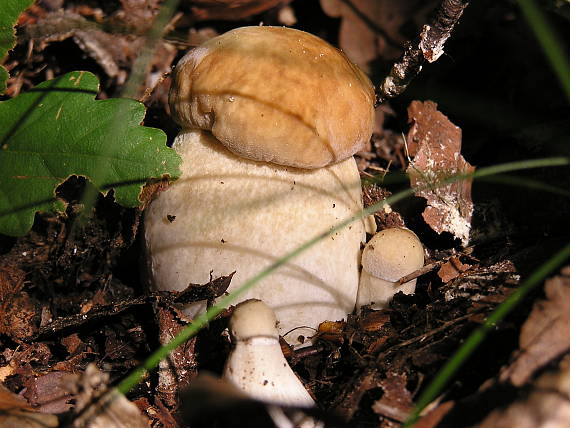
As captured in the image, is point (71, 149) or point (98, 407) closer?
point (98, 407)

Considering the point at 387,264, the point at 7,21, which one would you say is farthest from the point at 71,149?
the point at 387,264

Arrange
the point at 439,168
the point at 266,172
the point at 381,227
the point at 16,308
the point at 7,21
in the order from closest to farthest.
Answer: the point at 266,172
the point at 7,21
the point at 16,308
the point at 381,227
the point at 439,168

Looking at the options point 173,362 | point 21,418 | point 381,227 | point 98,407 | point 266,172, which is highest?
point 266,172

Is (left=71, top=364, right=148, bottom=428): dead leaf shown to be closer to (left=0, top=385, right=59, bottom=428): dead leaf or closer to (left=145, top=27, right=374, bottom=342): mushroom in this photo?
(left=0, top=385, right=59, bottom=428): dead leaf

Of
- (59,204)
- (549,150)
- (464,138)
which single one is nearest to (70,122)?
(59,204)

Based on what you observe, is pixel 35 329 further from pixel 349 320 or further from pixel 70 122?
pixel 349 320

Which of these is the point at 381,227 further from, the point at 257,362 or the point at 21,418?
the point at 21,418

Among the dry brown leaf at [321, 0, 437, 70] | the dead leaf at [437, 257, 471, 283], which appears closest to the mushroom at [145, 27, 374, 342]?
the dead leaf at [437, 257, 471, 283]

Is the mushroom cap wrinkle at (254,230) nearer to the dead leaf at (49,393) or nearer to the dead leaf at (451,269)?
the dead leaf at (451,269)
